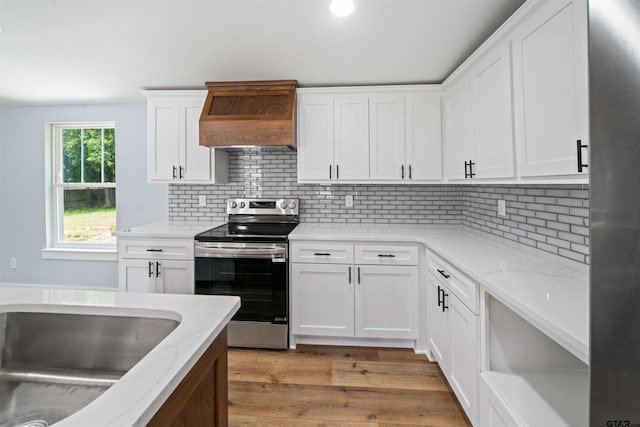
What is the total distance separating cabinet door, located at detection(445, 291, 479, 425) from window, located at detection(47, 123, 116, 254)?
3.94 metres

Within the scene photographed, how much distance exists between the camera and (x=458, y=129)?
8.14ft

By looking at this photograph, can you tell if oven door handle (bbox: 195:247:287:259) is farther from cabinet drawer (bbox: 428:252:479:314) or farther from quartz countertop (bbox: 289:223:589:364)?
cabinet drawer (bbox: 428:252:479:314)

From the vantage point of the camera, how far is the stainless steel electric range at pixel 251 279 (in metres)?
2.58

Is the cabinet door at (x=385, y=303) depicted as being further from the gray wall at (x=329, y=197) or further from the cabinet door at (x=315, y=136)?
the cabinet door at (x=315, y=136)

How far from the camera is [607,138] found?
530 mm

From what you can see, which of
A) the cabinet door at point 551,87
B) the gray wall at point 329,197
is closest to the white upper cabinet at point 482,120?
the cabinet door at point 551,87

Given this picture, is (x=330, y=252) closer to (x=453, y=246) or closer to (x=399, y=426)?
(x=453, y=246)

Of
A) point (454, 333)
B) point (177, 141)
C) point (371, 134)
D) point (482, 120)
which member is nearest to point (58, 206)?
point (177, 141)

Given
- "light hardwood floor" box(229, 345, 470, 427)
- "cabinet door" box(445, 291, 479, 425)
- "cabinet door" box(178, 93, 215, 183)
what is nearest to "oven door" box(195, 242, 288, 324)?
"light hardwood floor" box(229, 345, 470, 427)

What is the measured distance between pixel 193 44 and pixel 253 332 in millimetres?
2283

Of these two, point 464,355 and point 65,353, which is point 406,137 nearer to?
point 464,355

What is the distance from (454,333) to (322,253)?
3.78 ft

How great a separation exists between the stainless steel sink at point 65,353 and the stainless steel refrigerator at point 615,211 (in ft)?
3.52

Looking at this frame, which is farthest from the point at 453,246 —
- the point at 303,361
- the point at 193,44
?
the point at 193,44
